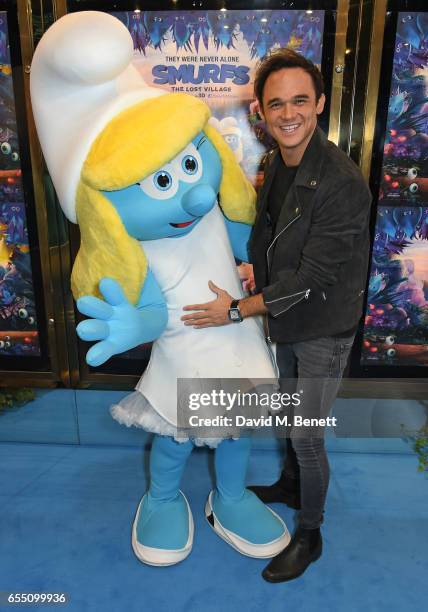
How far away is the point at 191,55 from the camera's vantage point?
206 centimetres

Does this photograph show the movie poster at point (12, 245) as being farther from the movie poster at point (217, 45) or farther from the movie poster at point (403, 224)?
the movie poster at point (403, 224)

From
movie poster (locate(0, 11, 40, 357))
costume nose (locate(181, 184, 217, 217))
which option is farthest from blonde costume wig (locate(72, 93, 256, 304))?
movie poster (locate(0, 11, 40, 357))

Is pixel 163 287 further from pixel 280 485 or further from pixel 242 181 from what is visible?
pixel 280 485

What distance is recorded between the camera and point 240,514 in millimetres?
1935

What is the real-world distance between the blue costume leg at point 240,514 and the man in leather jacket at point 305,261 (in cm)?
10

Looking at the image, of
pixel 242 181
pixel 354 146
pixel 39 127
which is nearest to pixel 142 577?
pixel 242 181

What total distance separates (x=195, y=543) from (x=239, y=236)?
1.17m

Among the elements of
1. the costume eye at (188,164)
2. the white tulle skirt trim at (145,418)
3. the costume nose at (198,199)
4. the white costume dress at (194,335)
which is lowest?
the white tulle skirt trim at (145,418)

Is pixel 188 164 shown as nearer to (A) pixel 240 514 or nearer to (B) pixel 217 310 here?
(B) pixel 217 310

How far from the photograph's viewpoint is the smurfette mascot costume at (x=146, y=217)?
1.37 metres

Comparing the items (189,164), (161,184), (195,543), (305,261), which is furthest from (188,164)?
(195,543)

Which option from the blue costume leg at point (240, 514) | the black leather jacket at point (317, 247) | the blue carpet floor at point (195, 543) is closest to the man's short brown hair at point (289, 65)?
the black leather jacket at point (317, 247)

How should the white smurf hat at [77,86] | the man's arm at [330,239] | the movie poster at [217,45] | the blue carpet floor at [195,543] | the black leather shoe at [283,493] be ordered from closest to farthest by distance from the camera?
the white smurf hat at [77,86], the man's arm at [330,239], the blue carpet floor at [195,543], the movie poster at [217,45], the black leather shoe at [283,493]

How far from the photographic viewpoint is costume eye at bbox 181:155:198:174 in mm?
1476
